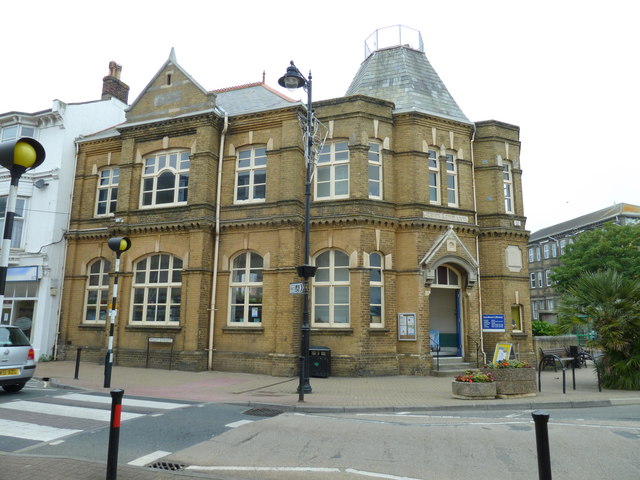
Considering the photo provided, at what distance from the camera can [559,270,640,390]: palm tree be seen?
12769mm

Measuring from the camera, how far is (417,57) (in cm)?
2120

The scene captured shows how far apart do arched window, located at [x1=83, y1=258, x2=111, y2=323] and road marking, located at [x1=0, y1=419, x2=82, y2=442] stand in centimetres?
1197

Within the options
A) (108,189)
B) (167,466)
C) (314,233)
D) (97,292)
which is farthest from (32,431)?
(108,189)

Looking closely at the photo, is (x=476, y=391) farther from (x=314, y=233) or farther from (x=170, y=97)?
(x=170, y=97)

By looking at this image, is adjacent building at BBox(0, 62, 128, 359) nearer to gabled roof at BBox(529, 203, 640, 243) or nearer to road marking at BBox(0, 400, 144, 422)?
road marking at BBox(0, 400, 144, 422)

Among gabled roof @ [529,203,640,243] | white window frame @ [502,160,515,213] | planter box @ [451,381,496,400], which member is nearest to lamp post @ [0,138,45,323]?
planter box @ [451,381,496,400]

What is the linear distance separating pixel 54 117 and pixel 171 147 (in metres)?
6.90

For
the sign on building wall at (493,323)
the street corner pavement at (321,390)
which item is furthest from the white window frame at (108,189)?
the sign on building wall at (493,323)

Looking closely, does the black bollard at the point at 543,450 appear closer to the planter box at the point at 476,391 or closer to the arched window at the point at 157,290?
the planter box at the point at 476,391

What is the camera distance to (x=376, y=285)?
17000 mm

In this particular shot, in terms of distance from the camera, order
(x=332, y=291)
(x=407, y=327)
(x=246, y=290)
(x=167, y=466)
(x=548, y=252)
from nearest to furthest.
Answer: (x=167, y=466) → (x=407, y=327) → (x=332, y=291) → (x=246, y=290) → (x=548, y=252)

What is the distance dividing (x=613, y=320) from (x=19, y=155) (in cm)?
1425

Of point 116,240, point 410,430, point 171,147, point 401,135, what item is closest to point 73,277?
point 171,147

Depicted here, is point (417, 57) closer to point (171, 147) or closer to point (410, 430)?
point (171, 147)
